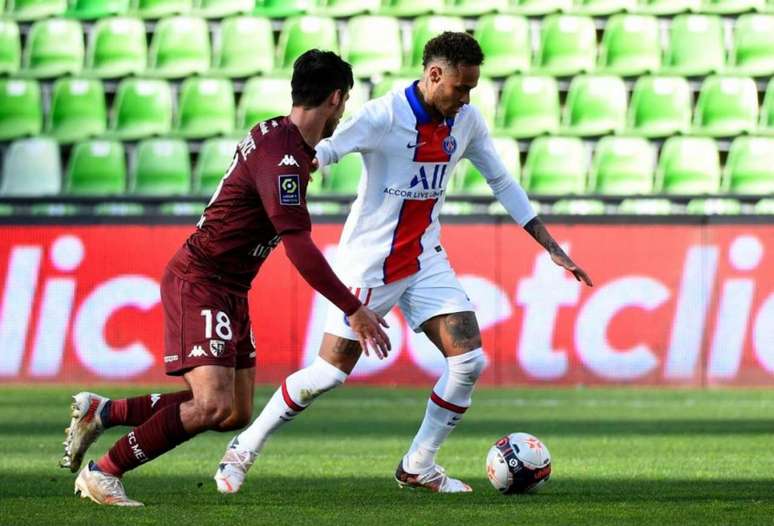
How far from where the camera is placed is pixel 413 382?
14.4 m

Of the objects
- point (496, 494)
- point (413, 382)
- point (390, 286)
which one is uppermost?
point (390, 286)

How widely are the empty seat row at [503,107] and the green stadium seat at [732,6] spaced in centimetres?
115

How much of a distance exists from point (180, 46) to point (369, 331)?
11993 millimetres

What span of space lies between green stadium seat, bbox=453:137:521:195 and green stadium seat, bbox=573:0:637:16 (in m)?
2.34

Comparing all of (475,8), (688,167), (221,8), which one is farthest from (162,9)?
(688,167)

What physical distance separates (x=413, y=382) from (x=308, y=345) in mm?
977

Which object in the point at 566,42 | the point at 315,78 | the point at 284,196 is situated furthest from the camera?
the point at 566,42

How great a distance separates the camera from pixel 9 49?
1748cm

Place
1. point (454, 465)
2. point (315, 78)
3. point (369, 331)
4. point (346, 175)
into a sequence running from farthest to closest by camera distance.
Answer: point (346, 175) → point (454, 465) → point (315, 78) → point (369, 331)

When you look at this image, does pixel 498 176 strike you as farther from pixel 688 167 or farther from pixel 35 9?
pixel 35 9

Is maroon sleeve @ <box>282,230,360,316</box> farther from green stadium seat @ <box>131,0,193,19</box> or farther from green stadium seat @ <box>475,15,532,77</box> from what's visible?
green stadium seat @ <box>131,0,193,19</box>

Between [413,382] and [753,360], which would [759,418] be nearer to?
[753,360]

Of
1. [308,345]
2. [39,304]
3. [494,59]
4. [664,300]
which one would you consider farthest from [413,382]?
[494,59]

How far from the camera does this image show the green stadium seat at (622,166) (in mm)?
16094
